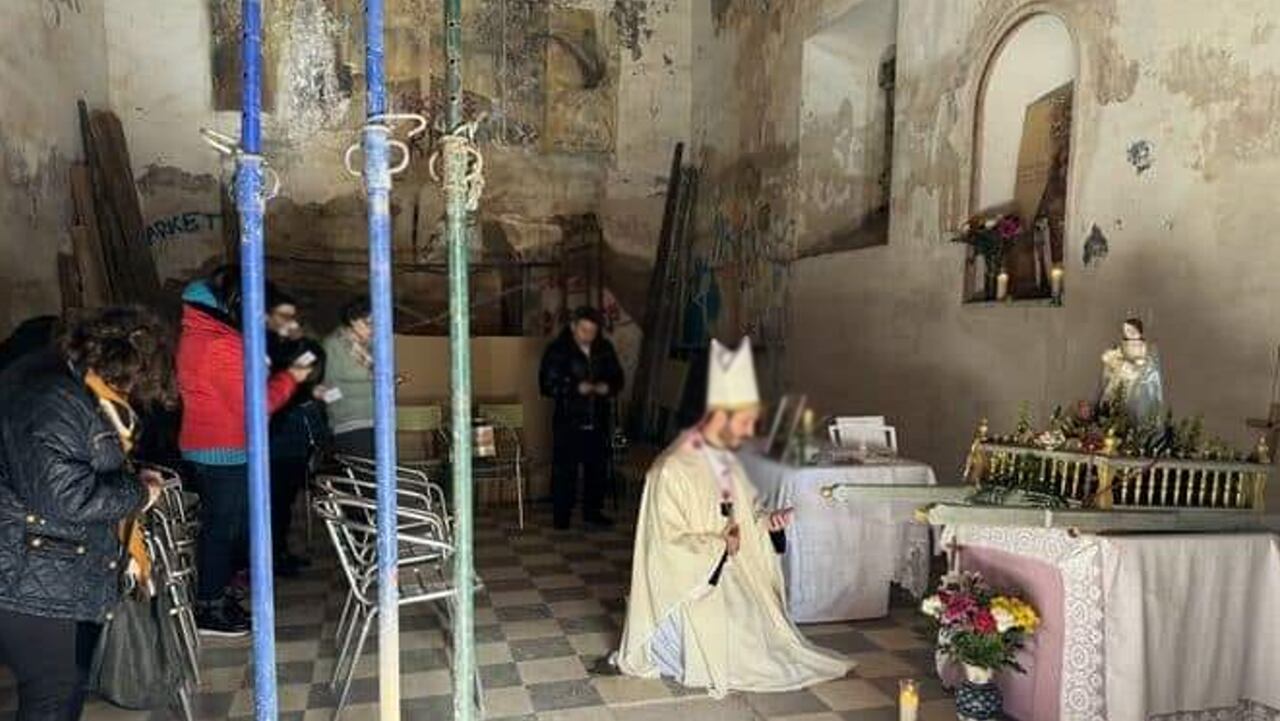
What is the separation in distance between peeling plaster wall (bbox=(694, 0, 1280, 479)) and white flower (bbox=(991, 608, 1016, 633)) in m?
0.84

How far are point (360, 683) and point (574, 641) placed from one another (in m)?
0.98

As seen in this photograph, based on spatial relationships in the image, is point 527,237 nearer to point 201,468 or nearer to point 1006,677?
point 201,468

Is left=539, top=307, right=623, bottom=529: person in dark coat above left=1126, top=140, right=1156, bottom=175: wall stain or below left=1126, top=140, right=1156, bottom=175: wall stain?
below

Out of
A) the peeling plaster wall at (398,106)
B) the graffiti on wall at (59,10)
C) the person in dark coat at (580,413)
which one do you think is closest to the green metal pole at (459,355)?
the person in dark coat at (580,413)

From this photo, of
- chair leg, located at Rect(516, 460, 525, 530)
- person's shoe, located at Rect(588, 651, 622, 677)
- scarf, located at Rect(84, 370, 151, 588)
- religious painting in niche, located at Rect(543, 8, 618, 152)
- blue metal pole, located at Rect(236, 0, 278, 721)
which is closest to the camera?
blue metal pole, located at Rect(236, 0, 278, 721)

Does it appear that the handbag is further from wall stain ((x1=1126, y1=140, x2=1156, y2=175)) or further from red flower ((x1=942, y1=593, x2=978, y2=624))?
wall stain ((x1=1126, y1=140, x2=1156, y2=175))

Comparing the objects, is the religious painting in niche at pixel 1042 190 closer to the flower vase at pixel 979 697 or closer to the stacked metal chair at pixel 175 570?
the flower vase at pixel 979 697

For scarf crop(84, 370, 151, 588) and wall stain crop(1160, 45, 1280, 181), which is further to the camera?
wall stain crop(1160, 45, 1280, 181)

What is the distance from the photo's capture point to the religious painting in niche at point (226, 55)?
7.90 m

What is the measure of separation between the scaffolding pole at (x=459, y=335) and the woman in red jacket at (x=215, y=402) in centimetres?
197

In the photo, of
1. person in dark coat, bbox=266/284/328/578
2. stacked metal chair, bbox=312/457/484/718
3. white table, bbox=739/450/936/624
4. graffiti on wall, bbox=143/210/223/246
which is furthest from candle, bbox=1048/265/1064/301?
graffiti on wall, bbox=143/210/223/246

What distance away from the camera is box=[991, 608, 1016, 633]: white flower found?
2.90 m

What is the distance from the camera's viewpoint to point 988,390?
471cm

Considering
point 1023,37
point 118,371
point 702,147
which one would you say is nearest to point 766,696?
point 118,371
